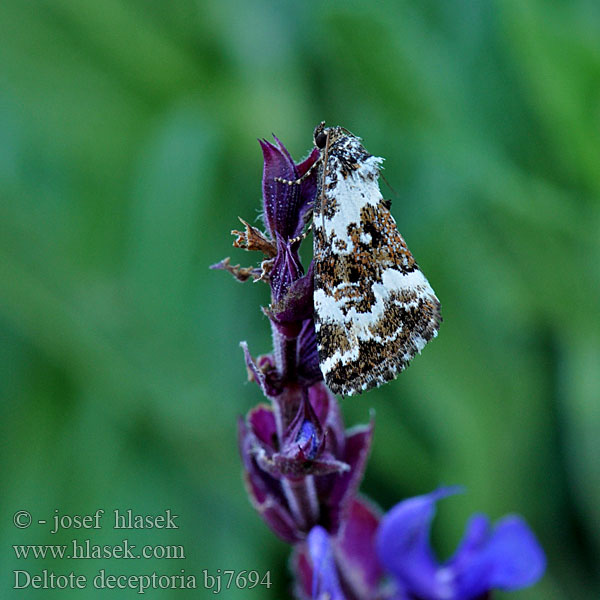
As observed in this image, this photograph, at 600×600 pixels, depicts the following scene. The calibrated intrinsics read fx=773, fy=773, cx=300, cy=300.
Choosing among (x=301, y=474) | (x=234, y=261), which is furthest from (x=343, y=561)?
(x=234, y=261)

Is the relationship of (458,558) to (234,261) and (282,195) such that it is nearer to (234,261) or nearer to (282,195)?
(282,195)

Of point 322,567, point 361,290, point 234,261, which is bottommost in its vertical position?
point 322,567

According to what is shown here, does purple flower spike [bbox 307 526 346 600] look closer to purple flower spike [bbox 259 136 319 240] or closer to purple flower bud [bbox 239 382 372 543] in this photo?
purple flower bud [bbox 239 382 372 543]

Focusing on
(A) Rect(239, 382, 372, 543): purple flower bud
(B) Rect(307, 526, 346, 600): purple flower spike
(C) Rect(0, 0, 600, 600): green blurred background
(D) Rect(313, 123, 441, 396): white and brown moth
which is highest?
(C) Rect(0, 0, 600, 600): green blurred background

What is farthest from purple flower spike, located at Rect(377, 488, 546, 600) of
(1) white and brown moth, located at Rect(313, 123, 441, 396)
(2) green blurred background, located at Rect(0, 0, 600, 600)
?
(2) green blurred background, located at Rect(0, 0, 600, 600)

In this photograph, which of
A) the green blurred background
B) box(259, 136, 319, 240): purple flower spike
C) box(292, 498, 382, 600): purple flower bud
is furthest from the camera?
the green blurred background

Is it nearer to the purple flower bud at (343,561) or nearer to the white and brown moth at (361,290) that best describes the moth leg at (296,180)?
the white and brown moth at (361,290)

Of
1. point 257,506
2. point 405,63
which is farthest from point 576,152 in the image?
point 257,506
